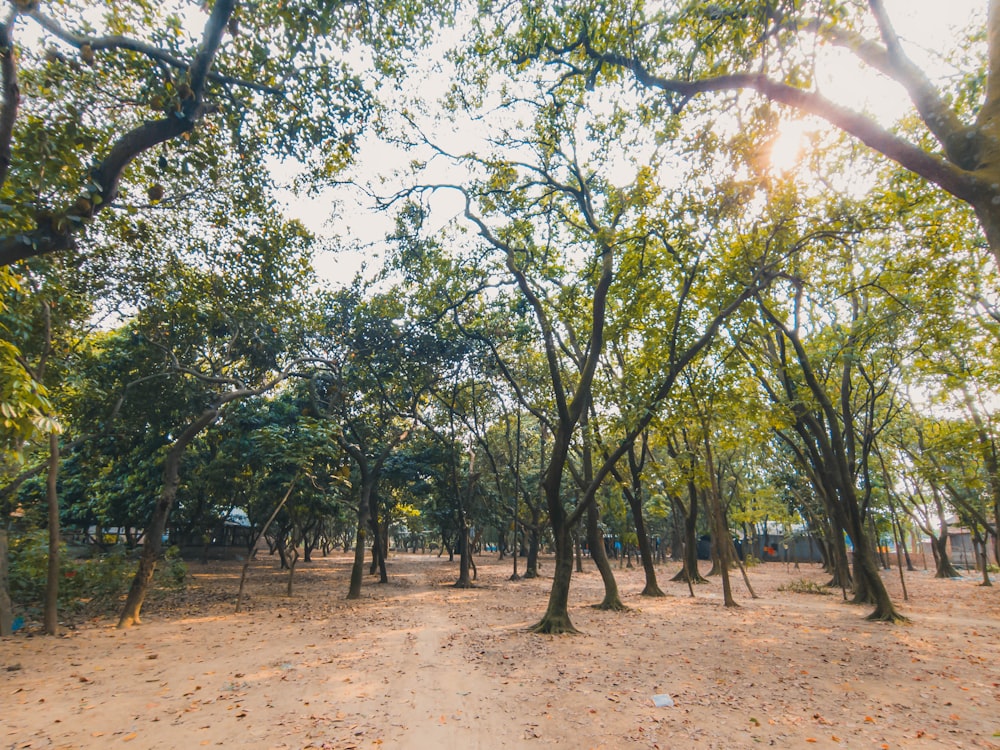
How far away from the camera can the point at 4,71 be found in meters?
4.32

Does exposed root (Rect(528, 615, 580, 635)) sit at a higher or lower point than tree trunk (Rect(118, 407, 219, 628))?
lower

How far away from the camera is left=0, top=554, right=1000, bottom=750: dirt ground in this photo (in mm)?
5152

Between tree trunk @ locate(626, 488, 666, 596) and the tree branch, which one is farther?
tree trunk @ locate(626, 488, 666, 596)

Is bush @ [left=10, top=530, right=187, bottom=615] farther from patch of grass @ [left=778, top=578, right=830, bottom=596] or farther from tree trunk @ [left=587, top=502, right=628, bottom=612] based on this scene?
patch of grass @ [left=778, top=578, right=830, bottom=596]

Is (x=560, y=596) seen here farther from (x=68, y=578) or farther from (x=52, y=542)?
(x=68, y=578)

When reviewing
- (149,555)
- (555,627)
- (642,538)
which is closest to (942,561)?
(642,538)

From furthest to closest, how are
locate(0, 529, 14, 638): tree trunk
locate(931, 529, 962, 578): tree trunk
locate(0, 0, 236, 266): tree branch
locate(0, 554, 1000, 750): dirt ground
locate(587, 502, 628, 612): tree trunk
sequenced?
locate(931, 529, 962, 578): tree trunk, locate(587, 502, 628, 612): tree trunk, locate(0, 529, 14, 638): tree trunk, locate(0, 554, 1000, 750): dirt ground, locate(0, 0, 236, 266): tree branch

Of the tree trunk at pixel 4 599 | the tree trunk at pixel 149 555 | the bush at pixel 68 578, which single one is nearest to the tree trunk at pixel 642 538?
the tree trunk at pixel 149 555

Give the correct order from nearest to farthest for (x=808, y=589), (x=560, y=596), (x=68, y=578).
Answer: (x=560, y=596) < (x=68, y=578) < (x=808, y=589)

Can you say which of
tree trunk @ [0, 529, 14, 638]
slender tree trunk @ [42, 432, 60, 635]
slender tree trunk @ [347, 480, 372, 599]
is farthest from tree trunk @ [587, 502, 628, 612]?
tree trunk @ [0, 529, 14, 638]

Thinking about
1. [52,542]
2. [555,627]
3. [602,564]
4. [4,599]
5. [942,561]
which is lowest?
[555,627]

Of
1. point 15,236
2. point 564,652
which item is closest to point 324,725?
point 564,652

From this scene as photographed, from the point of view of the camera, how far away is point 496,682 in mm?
7047

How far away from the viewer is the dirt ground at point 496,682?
5.15 metres
